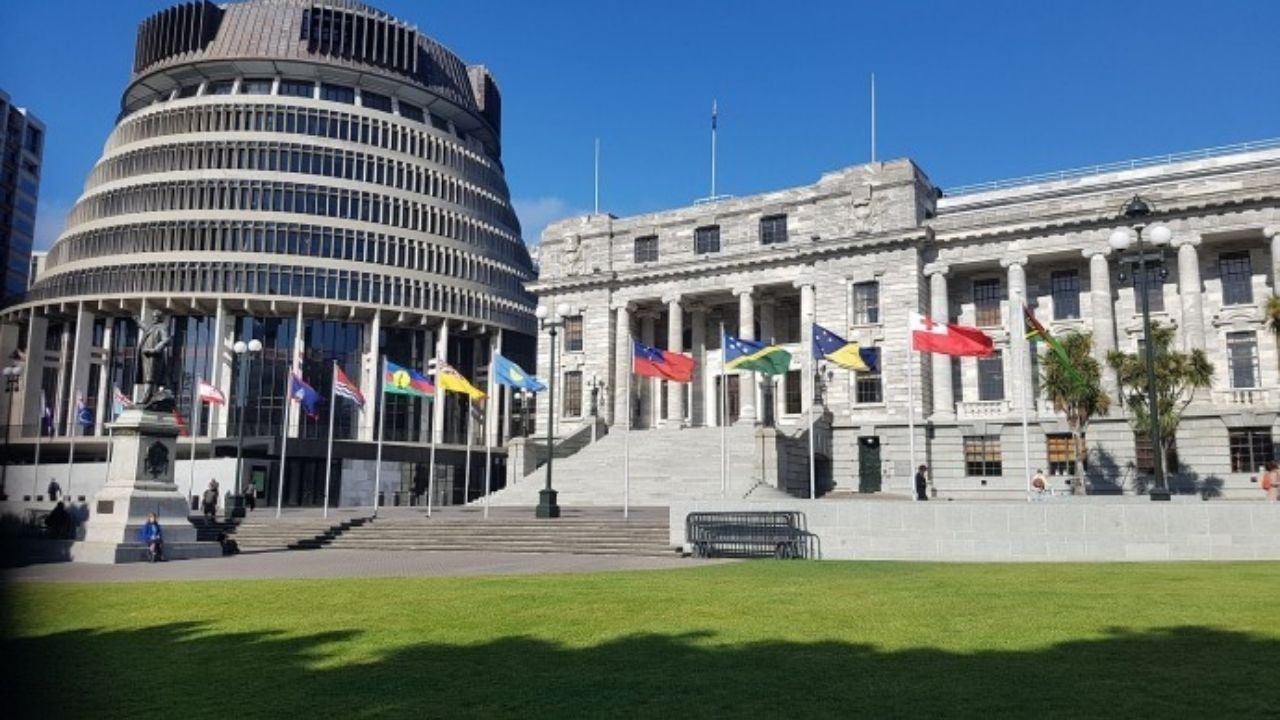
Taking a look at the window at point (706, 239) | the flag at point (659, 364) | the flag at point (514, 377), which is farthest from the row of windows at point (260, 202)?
the flag at point (659, 364)

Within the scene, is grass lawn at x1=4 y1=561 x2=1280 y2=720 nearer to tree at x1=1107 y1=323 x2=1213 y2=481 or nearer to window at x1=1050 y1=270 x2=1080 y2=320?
tree at x1=1107 y1=323 x2=1213 y2=481

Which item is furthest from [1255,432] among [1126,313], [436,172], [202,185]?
[202,185]

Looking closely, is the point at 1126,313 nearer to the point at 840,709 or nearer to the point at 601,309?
the point at 601,309

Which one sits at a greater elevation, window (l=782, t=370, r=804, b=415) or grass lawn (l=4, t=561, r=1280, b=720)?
window (l=782, t=370, r=804, b=415)

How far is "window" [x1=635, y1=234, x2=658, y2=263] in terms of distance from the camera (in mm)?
61031

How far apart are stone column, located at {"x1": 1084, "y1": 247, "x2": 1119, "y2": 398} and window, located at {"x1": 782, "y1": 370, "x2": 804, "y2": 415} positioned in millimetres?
16007

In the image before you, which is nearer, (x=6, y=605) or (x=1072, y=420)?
(x=6, y=605)

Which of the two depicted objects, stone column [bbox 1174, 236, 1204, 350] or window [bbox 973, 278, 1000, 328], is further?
window [bbox 973, 278, 1000, 328]

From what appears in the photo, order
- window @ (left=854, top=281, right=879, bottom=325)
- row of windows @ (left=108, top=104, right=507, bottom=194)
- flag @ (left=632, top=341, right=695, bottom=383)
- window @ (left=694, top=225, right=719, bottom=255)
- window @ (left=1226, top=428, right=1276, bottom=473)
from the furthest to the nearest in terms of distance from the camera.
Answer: row of windows @ (left=108, top=104, right=507, bottom=194) → window @ (left=694, top=225, right=719, bottom=255) → window @ (left=854, top=281, right=879, bottom=325) → window @ (left=1226, top=428, right=1276, bottom=473) → flag @ (left=632, top=341, right=695, bottom=383)

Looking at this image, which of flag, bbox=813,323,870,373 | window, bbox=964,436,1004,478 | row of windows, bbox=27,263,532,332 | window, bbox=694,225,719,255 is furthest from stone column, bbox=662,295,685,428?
row of windows, bbox=27,263,532,332

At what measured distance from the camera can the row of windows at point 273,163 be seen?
78125 millimetres

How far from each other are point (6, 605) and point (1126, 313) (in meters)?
52.9

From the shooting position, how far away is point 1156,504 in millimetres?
23000

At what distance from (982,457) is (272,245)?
56.8m
